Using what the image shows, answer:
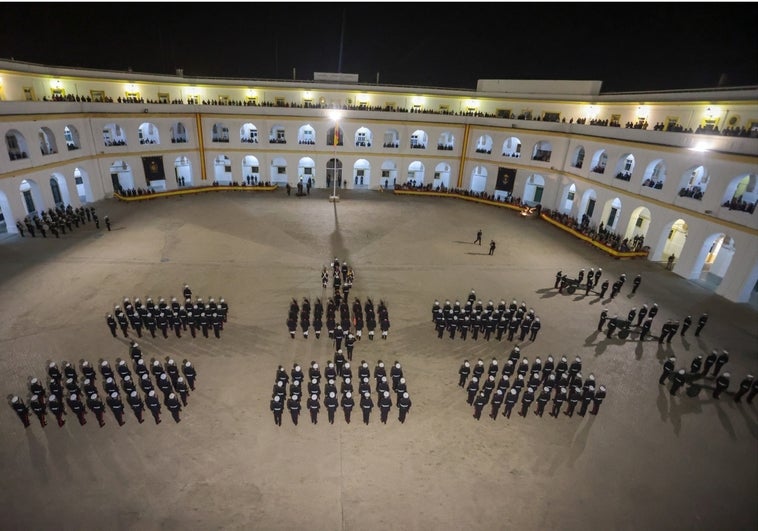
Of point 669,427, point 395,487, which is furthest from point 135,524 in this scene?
point 669,427

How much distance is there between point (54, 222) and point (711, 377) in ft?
108

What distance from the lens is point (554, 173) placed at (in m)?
32.3

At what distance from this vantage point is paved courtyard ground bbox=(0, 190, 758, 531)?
8758mm

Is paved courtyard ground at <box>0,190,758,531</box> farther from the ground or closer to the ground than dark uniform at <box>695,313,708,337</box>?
closer to the ground

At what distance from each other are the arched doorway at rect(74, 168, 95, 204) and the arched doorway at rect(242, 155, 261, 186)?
11929 mm

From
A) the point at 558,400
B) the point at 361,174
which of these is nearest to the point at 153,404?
the point at 558,400

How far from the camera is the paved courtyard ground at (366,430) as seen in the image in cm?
876

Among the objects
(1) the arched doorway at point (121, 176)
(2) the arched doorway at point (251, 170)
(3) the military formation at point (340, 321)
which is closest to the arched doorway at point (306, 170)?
(2) the arched doorway at point (251, 170)

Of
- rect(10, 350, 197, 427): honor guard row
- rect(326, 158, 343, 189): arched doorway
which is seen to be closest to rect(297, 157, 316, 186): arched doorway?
rect(326, 158, 343, 189): arched doorway

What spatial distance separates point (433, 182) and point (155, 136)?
25978 mm

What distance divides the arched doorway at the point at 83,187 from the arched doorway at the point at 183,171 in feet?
21.6

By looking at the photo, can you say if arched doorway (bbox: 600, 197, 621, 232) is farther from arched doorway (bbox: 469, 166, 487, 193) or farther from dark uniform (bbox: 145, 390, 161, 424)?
dark uniform (bbox: 145, 390, 161, 424)

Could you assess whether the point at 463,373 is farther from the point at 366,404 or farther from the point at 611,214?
the point at 611,214

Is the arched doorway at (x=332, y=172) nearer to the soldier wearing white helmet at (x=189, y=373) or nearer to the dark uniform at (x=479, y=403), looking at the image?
the soldier wearing white helmet at (x=189, y=373)
